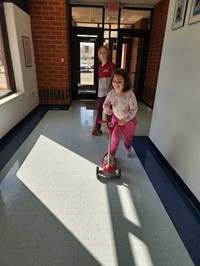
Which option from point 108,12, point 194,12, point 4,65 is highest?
point 108,12

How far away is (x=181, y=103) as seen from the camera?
1.91 m

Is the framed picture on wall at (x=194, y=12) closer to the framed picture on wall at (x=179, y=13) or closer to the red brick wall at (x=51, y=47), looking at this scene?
the framed picture on wall at (x=179, y=13)

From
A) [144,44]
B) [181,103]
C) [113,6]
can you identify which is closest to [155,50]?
[144,44]

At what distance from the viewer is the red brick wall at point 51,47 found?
12.8 ft

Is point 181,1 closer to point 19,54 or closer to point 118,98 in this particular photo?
point 118,98

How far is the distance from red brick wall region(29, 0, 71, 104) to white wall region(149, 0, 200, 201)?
2746 mm

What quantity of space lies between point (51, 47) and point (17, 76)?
1316 mm

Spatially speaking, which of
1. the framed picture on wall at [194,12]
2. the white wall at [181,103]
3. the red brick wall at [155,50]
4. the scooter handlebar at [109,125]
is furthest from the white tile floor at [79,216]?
the red brick wall at [155,50]

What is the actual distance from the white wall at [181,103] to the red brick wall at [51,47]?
2.75 m

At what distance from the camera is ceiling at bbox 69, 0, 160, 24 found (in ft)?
14.6

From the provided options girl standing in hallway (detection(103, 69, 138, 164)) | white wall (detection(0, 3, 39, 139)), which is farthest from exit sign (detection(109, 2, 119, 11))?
girl standing in hallway (detection(103, 69, 138, 164))

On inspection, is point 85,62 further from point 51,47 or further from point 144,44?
point 144,44

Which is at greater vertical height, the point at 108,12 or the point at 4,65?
the point at 108,12

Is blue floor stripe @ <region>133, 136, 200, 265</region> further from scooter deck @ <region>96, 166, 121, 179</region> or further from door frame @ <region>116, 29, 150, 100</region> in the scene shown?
door frame @ <region>116, 29, 150, 100</region>
